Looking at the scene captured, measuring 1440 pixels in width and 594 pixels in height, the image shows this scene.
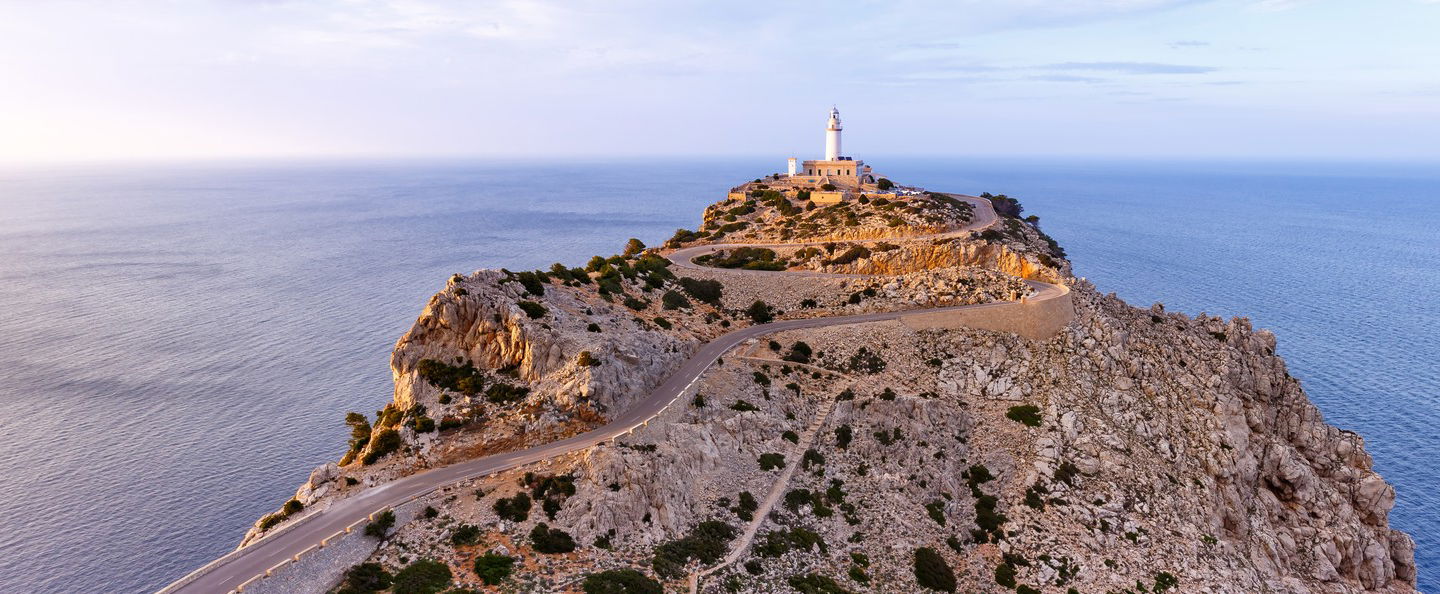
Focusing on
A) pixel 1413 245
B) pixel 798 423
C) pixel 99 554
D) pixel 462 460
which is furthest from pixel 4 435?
pixel 1413 245

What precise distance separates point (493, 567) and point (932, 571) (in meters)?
20.4

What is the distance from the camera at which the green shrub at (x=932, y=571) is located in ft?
111

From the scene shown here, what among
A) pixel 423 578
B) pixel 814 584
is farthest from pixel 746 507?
pixel 423 578

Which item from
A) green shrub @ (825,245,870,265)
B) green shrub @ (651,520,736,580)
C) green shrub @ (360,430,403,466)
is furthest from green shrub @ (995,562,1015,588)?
green shrub @ (825,245,870,265)

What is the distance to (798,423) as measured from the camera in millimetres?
42688

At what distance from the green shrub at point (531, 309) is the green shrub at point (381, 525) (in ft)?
49.0

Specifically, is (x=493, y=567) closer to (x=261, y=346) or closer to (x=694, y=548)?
(x=694, y=548)

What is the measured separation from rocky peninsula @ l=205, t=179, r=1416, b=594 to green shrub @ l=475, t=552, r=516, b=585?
0.08 m

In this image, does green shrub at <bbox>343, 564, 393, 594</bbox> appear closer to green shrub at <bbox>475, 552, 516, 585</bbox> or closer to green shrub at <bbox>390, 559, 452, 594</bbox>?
green shrub at <bbox>390, 559, 452, 594</bbox>

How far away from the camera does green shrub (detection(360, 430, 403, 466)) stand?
33969mm

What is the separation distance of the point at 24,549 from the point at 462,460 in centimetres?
3147

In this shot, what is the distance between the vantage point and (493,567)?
27078 millimetres

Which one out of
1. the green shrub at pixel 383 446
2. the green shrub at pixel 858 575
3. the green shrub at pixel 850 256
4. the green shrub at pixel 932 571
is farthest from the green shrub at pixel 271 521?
the green shrub at pixel 850 256

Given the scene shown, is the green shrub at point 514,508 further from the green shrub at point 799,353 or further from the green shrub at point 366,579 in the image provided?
the green shrub at point 799,353
